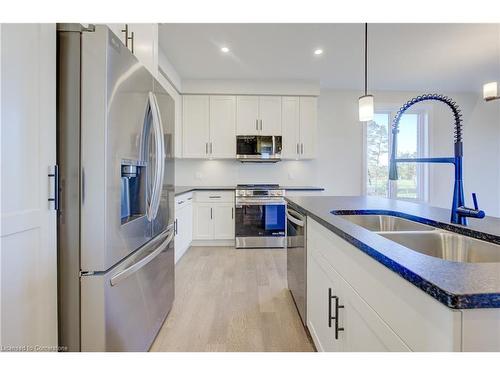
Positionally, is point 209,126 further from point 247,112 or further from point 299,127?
point 299,127

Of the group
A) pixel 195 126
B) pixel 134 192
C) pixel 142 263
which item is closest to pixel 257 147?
pixel 195 126

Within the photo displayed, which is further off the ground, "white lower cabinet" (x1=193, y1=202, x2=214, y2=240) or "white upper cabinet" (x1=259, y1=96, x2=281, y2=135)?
"white upper cabinet" (x1=259, y1=96, x2=281, y2=135)

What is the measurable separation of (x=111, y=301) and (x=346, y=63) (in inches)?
154

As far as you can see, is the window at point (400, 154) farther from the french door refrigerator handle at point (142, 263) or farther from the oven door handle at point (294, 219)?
the french door refrigerator handle at point (142, 263)

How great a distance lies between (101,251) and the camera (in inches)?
45.5

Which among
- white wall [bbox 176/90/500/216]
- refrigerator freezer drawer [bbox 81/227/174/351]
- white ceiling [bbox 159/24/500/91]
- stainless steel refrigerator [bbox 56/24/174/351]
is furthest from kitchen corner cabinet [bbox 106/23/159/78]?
white wall [bbox 176/90/500/216]

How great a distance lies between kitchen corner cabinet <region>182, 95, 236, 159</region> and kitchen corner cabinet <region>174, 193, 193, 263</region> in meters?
0.86

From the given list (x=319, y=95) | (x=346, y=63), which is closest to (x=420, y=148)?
(x=319, y=95)

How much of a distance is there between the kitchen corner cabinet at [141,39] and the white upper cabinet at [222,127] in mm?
2374

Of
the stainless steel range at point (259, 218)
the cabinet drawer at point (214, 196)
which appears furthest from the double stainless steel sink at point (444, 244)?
the cabinet drawer at point (214, 196)

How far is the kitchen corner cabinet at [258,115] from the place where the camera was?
4504 mm

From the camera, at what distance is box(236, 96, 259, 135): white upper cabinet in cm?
450

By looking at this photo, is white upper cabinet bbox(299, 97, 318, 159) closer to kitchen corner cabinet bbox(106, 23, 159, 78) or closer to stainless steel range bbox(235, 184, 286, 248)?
stainless steel range bbox(235, 184, 286, 248)

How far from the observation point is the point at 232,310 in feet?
7.38
